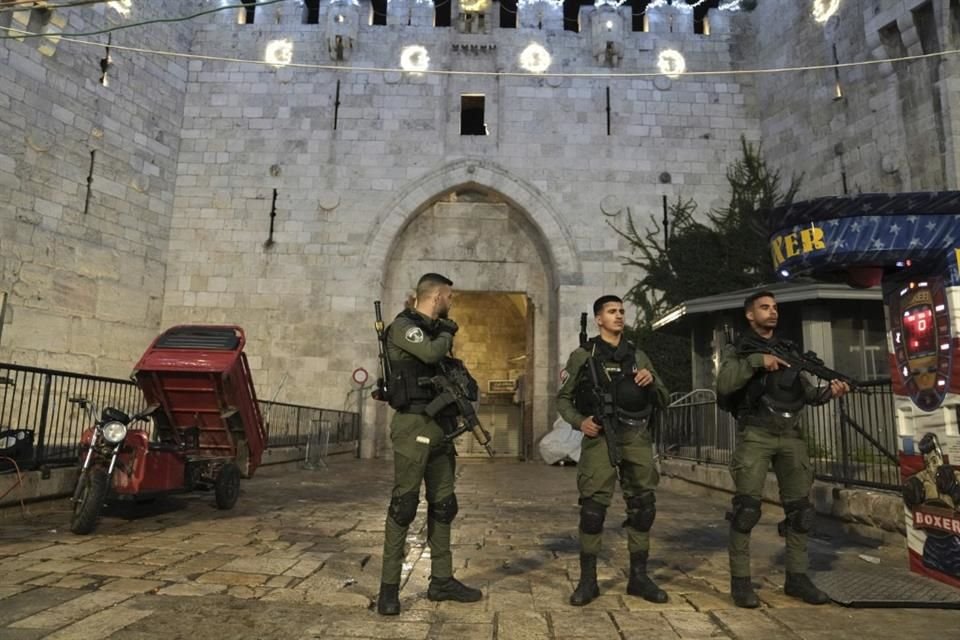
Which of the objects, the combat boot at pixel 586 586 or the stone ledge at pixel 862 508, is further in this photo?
the stone ledge at pixel 862 508

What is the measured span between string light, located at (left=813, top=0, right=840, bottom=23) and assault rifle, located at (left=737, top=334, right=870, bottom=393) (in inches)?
523

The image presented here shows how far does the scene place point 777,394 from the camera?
11.7 ft

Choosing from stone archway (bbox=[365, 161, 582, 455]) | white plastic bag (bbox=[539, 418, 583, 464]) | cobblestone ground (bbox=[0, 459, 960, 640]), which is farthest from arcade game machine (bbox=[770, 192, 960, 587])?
stone archway (bbox=[365, 161, 582, 455])

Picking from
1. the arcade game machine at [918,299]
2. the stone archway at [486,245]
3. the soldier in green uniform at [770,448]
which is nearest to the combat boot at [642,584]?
the soldier in green uniform at [770,448]

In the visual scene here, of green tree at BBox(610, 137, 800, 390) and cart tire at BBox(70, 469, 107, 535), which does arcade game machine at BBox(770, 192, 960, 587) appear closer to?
cart tire at BBox(70, 469, 107, 535)

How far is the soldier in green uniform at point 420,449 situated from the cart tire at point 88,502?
2816 mm

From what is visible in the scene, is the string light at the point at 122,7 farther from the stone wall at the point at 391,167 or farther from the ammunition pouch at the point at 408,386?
the ammunition pouch at the point at 408,386

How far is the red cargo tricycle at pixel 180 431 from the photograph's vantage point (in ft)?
16.2

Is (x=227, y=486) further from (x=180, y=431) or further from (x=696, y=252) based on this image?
(x=696, y=252)

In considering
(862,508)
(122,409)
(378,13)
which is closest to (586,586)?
(862,508)

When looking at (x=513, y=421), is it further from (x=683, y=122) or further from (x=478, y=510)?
(x=478, y=510)

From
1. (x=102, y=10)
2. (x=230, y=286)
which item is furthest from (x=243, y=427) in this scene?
(x=102, y=10)

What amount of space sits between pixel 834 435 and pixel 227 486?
20.4 ft

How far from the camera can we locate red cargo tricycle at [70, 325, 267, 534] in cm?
493
